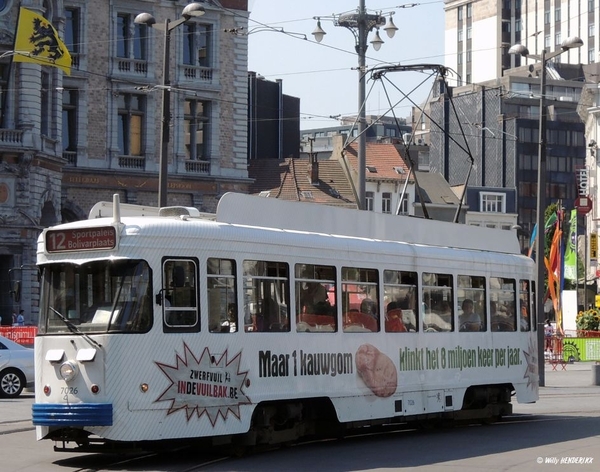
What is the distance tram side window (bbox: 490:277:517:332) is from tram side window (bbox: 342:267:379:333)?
3219 millimetres

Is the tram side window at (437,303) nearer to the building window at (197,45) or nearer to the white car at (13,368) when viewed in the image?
the white car at (13,368)

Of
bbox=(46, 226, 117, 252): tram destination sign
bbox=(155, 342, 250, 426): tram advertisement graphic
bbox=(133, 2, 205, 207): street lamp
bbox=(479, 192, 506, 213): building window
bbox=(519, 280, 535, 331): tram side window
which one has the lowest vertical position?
bbox=(155, 342, 250, 426): tram advertisement graphic

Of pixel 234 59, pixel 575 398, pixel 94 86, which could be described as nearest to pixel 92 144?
pixel 94 86

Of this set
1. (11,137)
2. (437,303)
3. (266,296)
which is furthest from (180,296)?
(11,137)

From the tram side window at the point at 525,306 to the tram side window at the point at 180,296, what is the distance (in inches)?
303

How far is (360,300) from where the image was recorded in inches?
667

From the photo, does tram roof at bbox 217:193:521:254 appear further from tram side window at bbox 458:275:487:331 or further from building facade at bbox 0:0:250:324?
building facade at bbox 0:0:250:324

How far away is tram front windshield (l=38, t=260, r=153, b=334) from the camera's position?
14.1 m

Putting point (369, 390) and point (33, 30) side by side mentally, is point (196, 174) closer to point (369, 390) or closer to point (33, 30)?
point (33, 30)

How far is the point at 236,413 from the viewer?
14828 mm

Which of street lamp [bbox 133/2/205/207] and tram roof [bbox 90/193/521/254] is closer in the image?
tram roof [bbox 90/193/521/254]

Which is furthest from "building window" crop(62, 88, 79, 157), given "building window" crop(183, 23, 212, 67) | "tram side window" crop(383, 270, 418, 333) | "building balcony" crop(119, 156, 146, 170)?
"tram side window" crop(383, 270, 418, 333)

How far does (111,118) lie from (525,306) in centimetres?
3478

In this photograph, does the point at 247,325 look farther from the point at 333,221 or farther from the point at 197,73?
the point at 197,73
